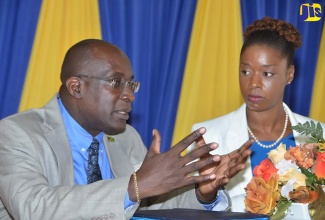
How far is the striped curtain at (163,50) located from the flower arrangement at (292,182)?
1.66m

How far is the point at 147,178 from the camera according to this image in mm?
1926

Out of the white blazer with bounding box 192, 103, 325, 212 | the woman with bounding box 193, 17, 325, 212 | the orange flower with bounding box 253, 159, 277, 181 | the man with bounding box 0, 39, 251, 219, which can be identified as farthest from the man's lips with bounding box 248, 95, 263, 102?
the orange flower with bounding box 253, 159, 277, 181

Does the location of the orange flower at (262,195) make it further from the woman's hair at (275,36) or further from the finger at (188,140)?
the woman's hair at (275,36)

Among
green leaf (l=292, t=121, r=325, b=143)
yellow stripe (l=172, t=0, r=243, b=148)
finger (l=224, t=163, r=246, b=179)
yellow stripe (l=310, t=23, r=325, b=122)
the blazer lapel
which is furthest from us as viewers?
yellow stripe (l=310, t=23, r=325, b=122)

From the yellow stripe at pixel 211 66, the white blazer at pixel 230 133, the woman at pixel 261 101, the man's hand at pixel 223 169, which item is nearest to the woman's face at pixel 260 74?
the woman at pixel 261 101

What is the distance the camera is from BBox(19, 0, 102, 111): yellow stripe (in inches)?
129

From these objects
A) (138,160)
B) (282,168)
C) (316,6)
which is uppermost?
(316,6)

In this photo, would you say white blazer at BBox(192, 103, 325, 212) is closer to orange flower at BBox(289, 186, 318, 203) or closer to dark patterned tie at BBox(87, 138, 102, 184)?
dark patterned tie at BBox(87, 138, 102, 184)

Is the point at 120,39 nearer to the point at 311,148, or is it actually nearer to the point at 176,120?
the point at 176,120

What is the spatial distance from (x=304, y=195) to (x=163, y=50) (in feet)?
6.15

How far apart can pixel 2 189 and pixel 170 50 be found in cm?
163

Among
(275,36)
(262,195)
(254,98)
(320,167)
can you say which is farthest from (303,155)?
(275,36)

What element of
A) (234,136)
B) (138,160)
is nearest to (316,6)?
(234,136)

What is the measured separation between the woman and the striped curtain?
38cm
